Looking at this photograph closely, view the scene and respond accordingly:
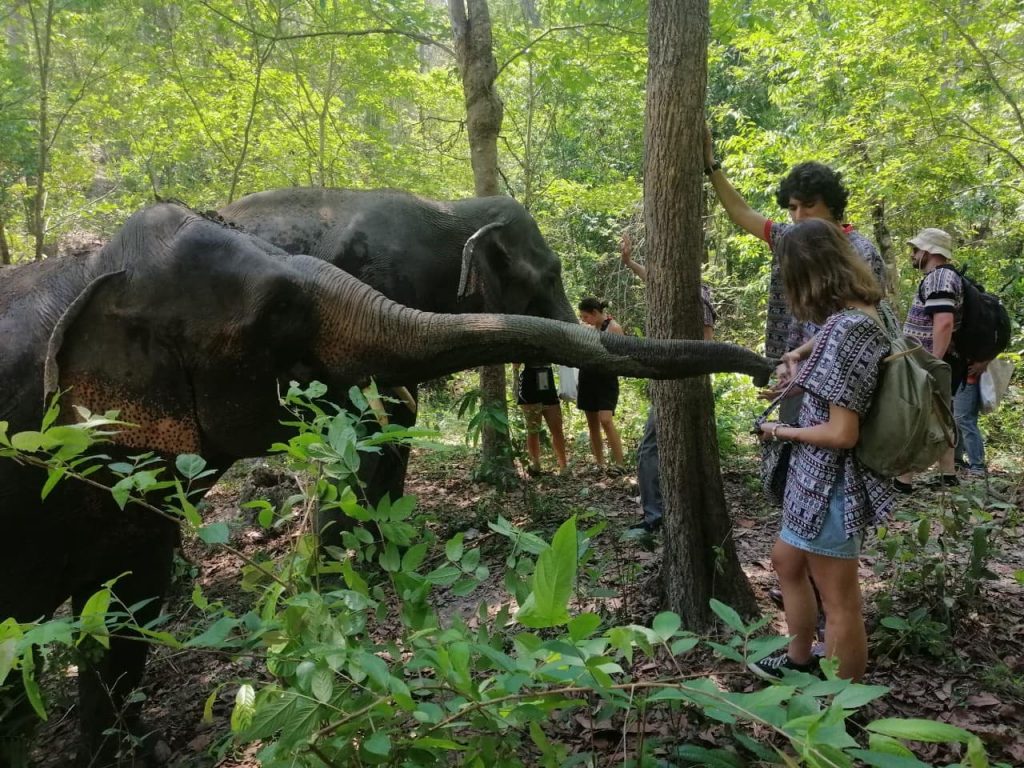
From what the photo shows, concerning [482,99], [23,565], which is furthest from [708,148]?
[482,99]

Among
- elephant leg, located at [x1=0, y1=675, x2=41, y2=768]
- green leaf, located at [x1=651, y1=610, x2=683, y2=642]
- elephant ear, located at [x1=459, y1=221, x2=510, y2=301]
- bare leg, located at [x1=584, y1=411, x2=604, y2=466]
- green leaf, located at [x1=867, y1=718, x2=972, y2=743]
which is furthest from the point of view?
bare leg, located at [x1=584, y1=411, x2=604, y2=466]

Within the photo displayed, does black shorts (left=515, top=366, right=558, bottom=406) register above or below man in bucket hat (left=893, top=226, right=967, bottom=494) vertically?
below

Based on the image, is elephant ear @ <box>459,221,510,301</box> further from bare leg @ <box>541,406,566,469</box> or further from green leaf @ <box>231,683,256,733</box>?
green leaf @ <box>231,683,256,733</box>

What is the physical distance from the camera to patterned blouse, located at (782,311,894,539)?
2.36 meters

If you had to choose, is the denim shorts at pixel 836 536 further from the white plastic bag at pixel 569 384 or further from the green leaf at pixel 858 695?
the white plastic bag at pixel 569 384

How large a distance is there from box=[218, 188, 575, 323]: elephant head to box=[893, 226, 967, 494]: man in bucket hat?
9.49 feet

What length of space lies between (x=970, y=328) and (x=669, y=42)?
3578mm

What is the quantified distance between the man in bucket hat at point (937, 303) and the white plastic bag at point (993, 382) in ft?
3.30

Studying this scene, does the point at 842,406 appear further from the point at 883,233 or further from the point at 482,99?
the point at 883,233

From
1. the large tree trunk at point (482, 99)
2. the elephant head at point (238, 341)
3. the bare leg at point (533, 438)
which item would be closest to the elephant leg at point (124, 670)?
the elephant head at point (238, 341)

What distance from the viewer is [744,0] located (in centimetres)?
809

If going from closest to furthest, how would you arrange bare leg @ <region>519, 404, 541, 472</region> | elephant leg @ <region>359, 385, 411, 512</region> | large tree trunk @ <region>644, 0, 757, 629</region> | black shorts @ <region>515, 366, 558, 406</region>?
large tree trunk @ <region>644, 0, 757, 629</region>
elephant leg @ <region>359, 385, 411, 512</region>
bare leg @ <region>519, 404, 541, 472</region>
black shorts @ <region>515, 366, 558, 406</region>

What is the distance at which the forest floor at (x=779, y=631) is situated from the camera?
2.63 metres

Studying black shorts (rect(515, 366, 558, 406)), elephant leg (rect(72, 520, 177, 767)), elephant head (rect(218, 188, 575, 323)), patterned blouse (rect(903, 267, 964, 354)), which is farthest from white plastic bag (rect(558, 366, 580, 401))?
elephant leg (rect(72, 520, 177, 767))
